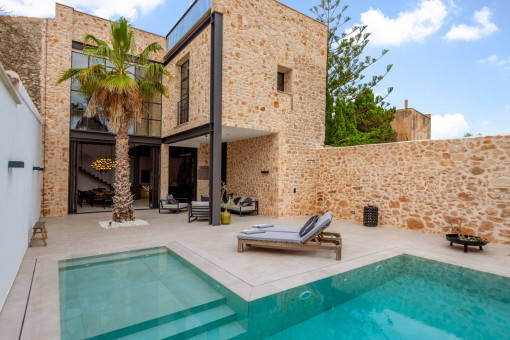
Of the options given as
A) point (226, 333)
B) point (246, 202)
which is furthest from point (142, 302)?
point (246, 202)

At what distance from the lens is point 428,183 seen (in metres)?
7.89

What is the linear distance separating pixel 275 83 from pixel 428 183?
229 inches

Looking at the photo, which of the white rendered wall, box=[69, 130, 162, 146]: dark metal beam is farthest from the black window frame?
the white rendered wall

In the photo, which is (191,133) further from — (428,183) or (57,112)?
(428,183)

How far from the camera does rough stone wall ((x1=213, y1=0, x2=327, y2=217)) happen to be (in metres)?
8.91

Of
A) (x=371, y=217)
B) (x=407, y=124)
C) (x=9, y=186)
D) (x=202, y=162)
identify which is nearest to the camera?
(x=9, y=186)

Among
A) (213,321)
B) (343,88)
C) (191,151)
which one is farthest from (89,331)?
(343,88)

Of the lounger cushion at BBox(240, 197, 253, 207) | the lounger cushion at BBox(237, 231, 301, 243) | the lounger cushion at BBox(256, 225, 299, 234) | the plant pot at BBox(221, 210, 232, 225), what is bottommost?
the plant pot at BBox(221, 210, 232, 225)

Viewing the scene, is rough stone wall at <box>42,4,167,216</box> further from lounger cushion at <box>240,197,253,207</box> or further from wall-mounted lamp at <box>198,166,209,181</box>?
lounger cushion at <box>240,197,253,207</box>

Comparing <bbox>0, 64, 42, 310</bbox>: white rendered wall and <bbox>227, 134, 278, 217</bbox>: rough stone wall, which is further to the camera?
<bbox>227, 134, 278, 217</bbox>: rough stone wall

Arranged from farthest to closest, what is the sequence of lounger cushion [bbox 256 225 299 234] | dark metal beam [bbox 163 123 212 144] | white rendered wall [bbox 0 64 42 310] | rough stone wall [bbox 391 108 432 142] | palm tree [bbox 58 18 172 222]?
rough stone wall [bbox 391 108 432 142] → dark metal beam [bbox 163 123 212 144] → palm tree [bbox 58 18 172 222] → lounger cushion [bbox 256 225 299 234] → white rendered wall [bbox 0 64 42 310]

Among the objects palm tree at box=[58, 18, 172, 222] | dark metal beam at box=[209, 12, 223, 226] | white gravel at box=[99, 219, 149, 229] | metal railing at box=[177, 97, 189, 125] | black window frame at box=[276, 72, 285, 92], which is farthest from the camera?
metal railing at box=[177, 97, 189, 125]

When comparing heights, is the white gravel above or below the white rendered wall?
below

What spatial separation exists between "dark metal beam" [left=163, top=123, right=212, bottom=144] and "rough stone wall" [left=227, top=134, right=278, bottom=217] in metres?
2.68
